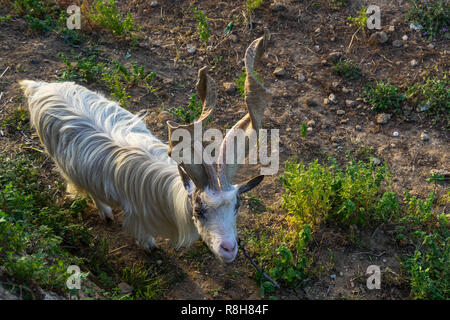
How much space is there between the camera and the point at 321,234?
4.51 m

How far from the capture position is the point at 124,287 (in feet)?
13.4

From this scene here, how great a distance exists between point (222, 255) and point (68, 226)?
1.74 meters

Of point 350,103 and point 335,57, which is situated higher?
point 335,57

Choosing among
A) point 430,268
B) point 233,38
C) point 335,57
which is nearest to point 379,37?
point 335,57

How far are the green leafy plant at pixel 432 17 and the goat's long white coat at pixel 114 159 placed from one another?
4409mm

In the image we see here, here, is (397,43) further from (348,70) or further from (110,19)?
(110,19)

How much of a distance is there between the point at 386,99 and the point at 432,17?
1658 mm

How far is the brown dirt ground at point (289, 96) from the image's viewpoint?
4309 mm

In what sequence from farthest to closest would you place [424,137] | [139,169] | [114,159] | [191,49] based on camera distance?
[191,49], [424,137], [114,159], [139,169]

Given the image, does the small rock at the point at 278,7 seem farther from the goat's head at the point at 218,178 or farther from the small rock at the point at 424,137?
the goat's head at the point at 218,178

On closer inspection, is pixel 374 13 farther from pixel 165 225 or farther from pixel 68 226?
pixel 68 226

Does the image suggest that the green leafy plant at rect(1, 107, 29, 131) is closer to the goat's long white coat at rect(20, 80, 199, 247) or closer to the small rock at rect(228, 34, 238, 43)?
the goat's long white coat at rect(20, 80, 199, 247)

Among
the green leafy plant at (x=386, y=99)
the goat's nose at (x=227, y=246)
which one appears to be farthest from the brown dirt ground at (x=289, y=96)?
the goat's nose at (x=227, y=246)

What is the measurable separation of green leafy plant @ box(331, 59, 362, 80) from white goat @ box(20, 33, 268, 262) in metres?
2.90
